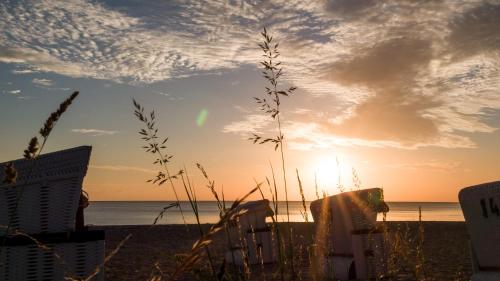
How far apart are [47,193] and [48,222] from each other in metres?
0.21

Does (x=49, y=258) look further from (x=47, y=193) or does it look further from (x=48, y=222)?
(x=47, y=193)

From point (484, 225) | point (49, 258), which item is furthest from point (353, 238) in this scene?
point (49, 258)

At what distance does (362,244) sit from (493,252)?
342cm

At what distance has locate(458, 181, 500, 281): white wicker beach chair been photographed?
11.1ft

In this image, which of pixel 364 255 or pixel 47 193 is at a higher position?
pixel 47 193

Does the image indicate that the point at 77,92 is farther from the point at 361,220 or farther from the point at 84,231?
the point at 361,220

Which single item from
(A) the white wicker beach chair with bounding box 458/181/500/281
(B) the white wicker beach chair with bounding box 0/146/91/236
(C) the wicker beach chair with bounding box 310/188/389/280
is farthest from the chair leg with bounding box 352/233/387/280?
(B) the white wicker beach chair with bounding box 0/146/91/236

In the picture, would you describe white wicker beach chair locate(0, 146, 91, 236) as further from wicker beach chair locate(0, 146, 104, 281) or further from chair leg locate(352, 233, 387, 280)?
chair leg locate(352, 233, 387, 280)

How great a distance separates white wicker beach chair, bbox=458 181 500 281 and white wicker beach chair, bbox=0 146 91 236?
279cm

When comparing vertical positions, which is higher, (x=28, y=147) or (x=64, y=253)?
(x=28, y=147)

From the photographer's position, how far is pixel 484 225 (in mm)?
3467

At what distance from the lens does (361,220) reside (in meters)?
6.89

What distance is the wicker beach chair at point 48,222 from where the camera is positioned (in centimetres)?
339

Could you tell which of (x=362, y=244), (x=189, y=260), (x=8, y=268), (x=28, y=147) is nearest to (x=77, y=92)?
(x=28, y=147)
